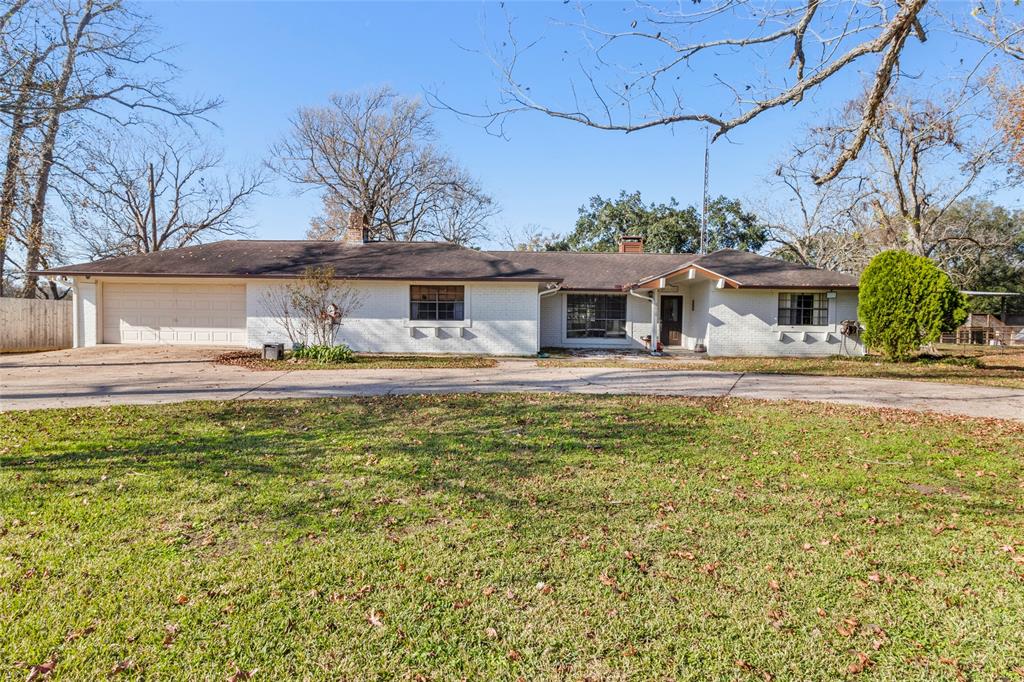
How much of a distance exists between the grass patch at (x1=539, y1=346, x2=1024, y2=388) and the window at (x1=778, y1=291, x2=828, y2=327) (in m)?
1.50

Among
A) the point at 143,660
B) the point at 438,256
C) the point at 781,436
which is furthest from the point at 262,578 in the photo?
the point at 438,256

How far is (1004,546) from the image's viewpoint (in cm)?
355

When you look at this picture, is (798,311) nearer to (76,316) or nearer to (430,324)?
(430,324)

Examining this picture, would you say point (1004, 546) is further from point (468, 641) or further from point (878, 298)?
point (878, 298)

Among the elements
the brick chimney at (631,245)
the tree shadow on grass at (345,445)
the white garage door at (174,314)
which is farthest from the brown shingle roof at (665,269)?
the tree shadow on grass at (345,445)

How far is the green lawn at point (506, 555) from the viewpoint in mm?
2494

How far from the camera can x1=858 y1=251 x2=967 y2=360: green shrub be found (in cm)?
1395

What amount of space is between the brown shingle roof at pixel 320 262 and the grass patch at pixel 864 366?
3743 mm

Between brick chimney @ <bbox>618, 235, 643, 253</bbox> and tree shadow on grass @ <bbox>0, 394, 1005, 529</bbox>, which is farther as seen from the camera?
brick chimney @ <bbox>618, 235, 643, 253</bbox>

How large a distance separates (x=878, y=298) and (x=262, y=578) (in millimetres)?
16436

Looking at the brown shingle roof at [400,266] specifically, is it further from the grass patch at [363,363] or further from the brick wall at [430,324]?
the grass patch at [363,363]

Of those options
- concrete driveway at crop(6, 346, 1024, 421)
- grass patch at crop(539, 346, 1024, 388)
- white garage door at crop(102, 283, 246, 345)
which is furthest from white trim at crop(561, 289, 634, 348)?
white garage door at crop(102, 283, 246, 345)

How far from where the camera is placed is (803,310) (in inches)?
700

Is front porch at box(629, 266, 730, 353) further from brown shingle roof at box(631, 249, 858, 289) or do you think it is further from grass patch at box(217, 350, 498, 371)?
grass patch at box(217, 350, 498, 371)
